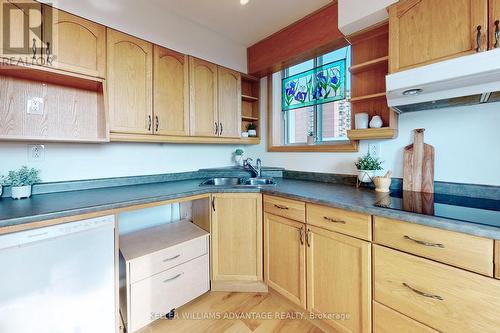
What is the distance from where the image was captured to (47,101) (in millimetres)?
1529

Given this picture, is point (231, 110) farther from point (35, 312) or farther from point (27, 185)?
point (35, 312)

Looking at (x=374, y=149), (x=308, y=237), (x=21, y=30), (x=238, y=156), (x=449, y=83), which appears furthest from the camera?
(x=238, y=156)

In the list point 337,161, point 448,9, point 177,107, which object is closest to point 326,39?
point 448,9

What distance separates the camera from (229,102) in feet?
7.79

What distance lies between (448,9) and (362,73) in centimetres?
63

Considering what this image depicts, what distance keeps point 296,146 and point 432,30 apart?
138 cm

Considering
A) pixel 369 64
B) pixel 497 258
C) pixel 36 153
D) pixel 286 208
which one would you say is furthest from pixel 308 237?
pixel 36 153

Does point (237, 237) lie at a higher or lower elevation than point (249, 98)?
lower

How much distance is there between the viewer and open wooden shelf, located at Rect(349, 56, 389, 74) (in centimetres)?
146

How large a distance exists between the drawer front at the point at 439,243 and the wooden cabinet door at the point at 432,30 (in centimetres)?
90

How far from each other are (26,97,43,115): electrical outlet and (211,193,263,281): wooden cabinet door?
1.38 meters

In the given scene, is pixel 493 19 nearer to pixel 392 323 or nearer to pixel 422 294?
pixel 422 294

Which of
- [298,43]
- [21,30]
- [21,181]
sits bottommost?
[21,181]

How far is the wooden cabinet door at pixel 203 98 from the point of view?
206cm
